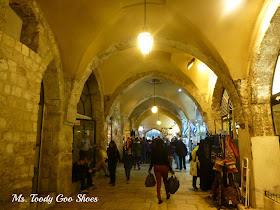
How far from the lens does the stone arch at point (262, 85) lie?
3959mm

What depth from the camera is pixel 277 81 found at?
402 centimetres

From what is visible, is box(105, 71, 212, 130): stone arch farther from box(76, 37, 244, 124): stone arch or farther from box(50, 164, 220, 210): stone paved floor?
box(50, 164, 220, 210): stone paved floor

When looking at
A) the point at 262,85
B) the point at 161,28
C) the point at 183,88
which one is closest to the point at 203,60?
the point at 161,28

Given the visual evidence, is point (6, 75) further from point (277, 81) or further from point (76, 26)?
point (277, 81)

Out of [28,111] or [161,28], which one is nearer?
[28,111]

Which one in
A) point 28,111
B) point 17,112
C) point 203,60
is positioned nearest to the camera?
point 17,112

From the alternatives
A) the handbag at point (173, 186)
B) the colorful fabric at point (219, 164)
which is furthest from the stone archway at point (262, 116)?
the handbag at point (173, 186)

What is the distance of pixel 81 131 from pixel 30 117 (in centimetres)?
367

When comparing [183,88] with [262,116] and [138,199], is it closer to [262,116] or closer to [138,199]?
[262,116]

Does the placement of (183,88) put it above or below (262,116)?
above

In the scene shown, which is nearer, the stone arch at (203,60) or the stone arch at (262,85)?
the stone arch at (262,85)

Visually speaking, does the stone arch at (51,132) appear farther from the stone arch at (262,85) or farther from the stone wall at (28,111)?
the stone arch at (262,85)

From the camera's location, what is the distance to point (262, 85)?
13.6ft

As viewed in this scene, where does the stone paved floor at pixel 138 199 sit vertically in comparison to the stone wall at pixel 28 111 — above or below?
below
